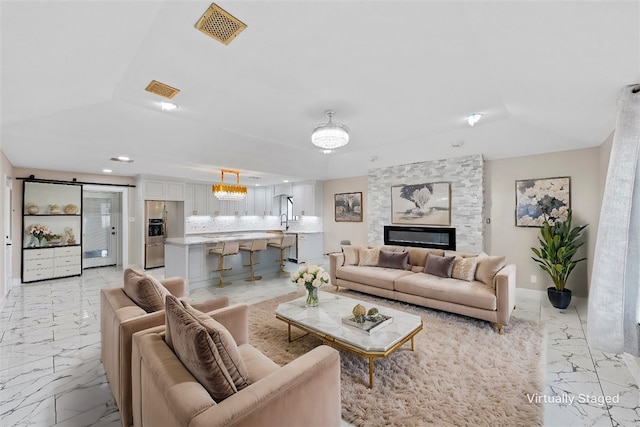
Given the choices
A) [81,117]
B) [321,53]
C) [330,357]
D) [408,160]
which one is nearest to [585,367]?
[330,357]

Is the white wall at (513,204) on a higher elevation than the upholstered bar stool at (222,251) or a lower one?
higher

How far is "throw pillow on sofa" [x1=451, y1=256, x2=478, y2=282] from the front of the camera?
4.05 meters

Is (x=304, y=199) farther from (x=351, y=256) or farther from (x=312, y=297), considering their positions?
(x=312, y=297)

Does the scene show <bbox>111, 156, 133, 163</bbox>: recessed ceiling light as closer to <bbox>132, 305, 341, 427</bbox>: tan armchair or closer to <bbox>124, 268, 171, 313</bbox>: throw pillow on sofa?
<bbox>124, 268, 171, 313</bbox>: throw pillow on sofa

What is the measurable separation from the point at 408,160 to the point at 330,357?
17.2ft

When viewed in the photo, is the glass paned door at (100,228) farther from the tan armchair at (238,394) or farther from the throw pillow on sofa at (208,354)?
the throw pillow on sofa at (208,354)

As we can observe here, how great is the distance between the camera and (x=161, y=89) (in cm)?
304

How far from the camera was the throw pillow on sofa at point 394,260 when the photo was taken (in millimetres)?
4898

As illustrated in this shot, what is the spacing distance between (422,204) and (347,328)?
13.5 ft

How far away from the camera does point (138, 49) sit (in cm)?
229

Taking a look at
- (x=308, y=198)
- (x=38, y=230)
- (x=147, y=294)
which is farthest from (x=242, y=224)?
(x=147, y=294)

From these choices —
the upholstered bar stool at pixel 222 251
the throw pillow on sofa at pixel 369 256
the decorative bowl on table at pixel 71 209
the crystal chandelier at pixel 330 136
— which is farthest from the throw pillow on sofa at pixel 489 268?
the decorative bowl on table at pixel 71 209

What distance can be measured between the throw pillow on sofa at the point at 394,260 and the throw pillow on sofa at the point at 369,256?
110mm

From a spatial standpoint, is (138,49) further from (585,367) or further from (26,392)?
(585,367)
